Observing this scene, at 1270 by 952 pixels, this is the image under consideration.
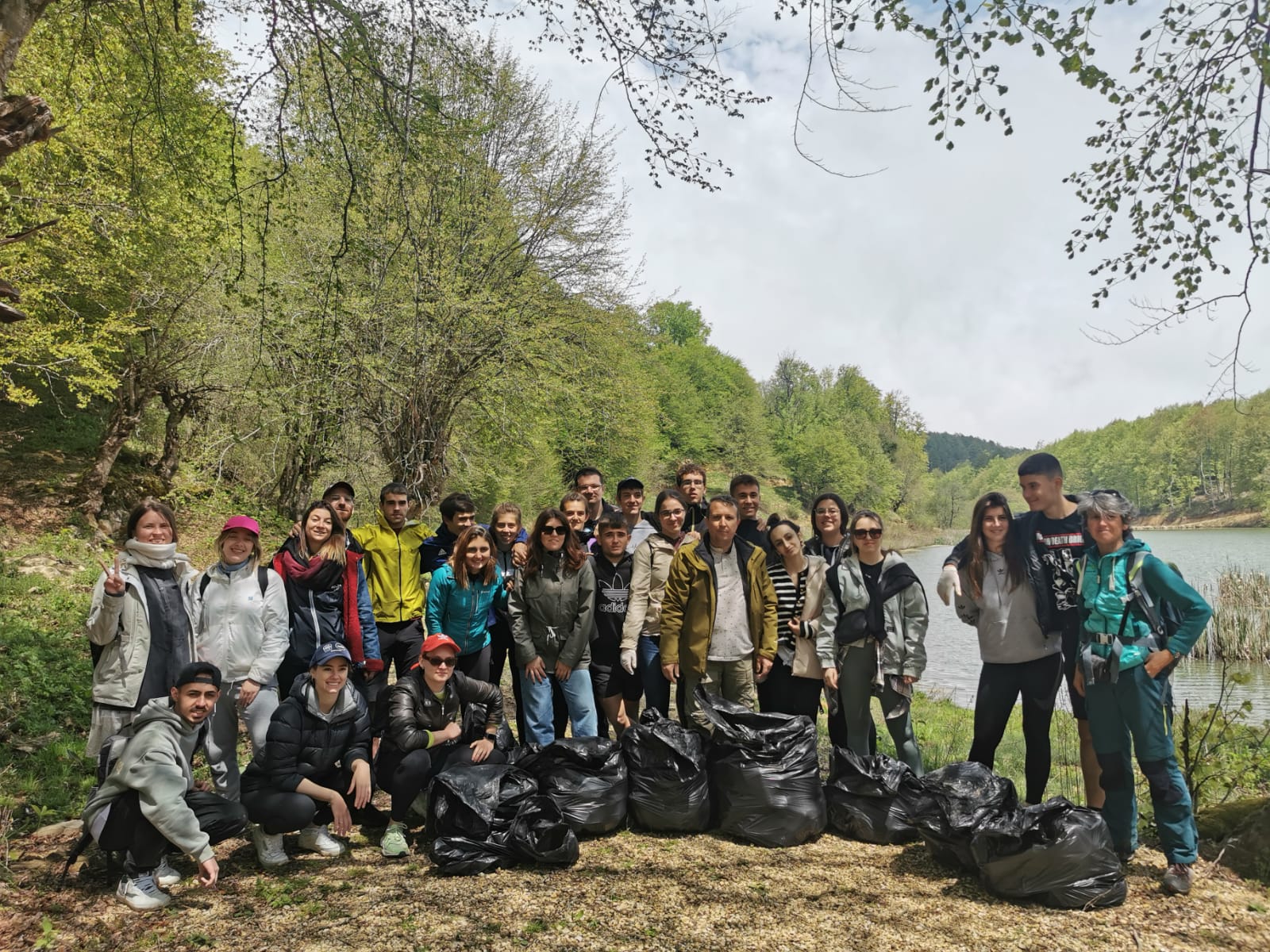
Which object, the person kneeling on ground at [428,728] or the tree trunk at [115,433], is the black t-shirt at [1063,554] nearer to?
the person kneeling on ground at [428,728]

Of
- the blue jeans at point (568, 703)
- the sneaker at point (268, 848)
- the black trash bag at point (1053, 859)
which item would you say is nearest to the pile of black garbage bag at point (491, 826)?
the sneaker at point (268, 848)

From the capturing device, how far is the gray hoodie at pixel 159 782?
303 cm

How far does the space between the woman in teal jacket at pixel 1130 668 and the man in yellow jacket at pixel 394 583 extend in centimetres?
370

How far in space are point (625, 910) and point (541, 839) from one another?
0.54 meters

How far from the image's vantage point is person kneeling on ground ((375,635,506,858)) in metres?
3.74

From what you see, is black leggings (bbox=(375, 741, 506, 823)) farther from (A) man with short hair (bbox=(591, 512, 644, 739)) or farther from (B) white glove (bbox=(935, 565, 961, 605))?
(B) white glove (bbox=(935, 565, 961, 605))

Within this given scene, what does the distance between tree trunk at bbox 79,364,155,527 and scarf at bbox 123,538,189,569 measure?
30.8ft

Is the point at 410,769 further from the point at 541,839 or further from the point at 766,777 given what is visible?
the point at 766,777

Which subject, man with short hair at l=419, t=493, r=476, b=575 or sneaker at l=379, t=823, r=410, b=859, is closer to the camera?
sneaker at l=379, t=823, r=410, b=859

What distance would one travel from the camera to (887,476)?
179 ft

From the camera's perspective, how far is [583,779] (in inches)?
145

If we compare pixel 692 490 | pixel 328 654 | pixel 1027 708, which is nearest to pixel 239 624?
Answer: pixel 328 654

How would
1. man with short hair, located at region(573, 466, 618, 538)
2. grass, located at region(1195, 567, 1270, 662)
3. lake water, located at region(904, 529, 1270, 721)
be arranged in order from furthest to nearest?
grass, located at region(1195, 567, 1270, 662) → lake water, located at region(904, 529, 1270, 721) → man with short hair, located at region(573, 466, 618, 538)

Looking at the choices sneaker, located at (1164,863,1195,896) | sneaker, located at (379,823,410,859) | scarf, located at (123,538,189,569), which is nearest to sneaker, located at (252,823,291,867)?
sneaker, located at (379,823,410,859)
